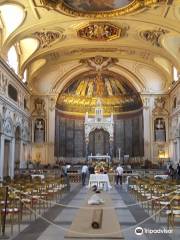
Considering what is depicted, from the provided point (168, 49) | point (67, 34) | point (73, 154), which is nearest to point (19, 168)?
point (73, 154)

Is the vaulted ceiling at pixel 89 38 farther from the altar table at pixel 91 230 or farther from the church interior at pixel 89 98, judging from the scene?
the altar table at pixel 91 230

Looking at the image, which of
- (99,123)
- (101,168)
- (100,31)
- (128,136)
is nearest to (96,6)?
(100,31)

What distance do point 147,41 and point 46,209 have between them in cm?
1708

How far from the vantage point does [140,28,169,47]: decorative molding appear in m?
22.8

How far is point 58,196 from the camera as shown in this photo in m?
16.0

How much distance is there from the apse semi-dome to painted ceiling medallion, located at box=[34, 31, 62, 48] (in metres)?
8.66

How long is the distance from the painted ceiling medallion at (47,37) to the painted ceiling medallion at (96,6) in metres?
3.93

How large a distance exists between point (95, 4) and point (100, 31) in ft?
15.5

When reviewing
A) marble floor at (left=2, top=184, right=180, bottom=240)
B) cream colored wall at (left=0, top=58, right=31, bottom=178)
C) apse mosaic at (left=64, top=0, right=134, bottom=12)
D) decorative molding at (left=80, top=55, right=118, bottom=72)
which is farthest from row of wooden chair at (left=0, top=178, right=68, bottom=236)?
decorative molding at (left=80, top=55, right=118, bottom=72)

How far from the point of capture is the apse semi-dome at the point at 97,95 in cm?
3397

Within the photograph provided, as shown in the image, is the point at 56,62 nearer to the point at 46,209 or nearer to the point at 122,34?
the point at 122,34

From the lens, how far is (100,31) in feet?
78.9

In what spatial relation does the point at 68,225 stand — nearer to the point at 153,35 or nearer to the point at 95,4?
the point at 95,4

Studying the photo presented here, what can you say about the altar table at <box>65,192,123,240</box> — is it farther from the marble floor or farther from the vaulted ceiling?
the vaulted ceiling
